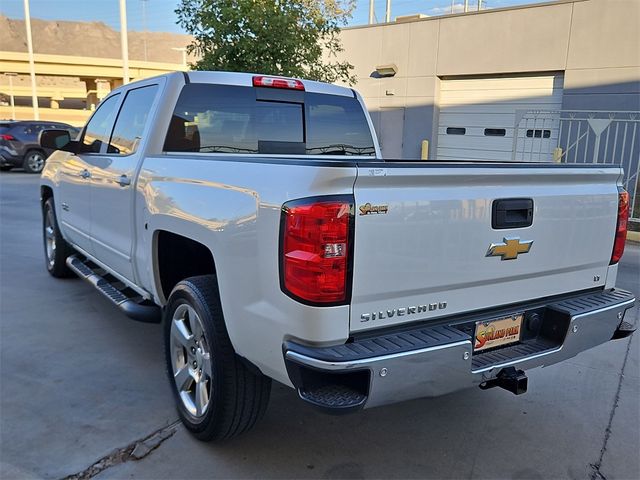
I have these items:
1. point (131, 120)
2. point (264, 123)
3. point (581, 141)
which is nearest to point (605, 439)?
point (264, 123)

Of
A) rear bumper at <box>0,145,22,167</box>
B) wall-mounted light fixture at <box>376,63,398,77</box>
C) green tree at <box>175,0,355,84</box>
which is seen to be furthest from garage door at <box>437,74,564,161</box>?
rear bumper at <box>0,145,22,167</box>

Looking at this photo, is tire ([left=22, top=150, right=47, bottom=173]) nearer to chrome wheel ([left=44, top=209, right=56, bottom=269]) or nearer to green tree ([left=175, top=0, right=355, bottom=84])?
green tree ([left=175, top=0, right=355, bottom=84])

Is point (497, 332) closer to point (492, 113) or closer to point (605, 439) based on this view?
point (605, 439)

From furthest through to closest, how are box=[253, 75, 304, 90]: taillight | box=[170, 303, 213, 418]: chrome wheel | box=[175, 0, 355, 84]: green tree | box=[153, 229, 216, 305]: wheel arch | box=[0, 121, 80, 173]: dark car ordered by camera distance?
1. box=[0, 121, 80, 173]: dark car
2. box=[175, 0, 355, 84]: green tree
3. box=[253, 75, 304, 90]: taillight
4. box=[153, 229, 216, 305]: wheel arch
5. box=[170, 303, 213, 418]: chrome wheel

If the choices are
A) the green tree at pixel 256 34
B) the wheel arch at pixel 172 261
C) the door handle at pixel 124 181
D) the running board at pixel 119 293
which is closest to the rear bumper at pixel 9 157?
the green tree at pixel 256 34

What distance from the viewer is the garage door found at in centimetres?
1438

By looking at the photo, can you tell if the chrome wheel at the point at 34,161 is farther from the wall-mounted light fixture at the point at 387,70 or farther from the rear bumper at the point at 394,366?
the rear bumper at the point at 394,366

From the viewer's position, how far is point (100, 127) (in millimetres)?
5062

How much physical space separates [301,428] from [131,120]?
2.63m

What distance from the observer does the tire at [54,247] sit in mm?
6129

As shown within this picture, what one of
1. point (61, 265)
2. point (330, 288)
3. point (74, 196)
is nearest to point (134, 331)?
point (74, 196)

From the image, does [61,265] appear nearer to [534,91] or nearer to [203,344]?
[203,344]

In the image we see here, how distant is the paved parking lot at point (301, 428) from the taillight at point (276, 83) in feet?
7.34

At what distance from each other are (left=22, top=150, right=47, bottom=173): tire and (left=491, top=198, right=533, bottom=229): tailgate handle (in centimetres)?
1895
